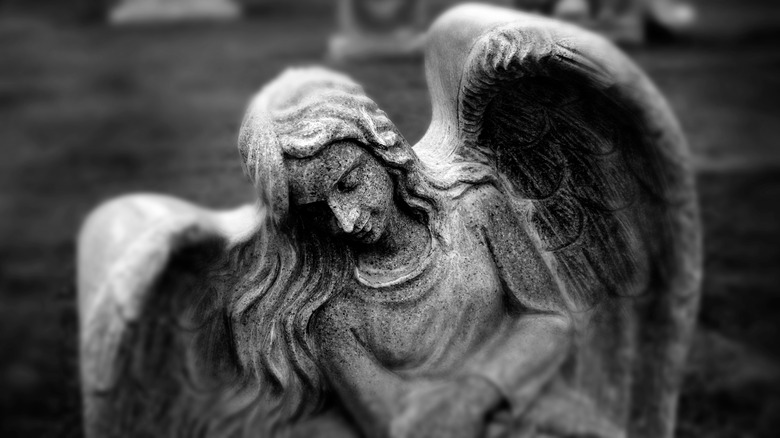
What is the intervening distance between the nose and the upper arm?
0.92ft

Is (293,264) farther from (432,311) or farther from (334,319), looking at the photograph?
(432,311)

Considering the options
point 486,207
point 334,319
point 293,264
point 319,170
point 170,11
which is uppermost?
point 319,170

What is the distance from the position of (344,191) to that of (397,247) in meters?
→ 0.19

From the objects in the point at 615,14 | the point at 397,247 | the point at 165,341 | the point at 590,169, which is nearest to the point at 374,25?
the point at 615,14

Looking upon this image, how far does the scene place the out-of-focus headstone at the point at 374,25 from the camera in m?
4.85

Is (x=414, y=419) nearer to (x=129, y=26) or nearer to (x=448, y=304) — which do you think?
(x=448, y=304)

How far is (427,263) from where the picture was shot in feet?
5.46

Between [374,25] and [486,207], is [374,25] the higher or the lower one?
the lower one

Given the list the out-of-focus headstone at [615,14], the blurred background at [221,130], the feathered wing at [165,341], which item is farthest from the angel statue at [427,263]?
the out-of-focus headstone at [615,14]

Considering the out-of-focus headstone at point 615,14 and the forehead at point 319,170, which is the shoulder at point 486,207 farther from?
the out-of-focus headstone at point 615,14

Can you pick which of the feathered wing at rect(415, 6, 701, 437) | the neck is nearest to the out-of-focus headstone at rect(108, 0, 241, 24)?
the feathered wing at rect(415, 6, 701, 437)

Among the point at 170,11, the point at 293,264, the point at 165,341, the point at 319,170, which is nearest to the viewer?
the point at 165,341

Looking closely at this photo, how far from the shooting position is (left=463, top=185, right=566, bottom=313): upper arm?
67.6 inches

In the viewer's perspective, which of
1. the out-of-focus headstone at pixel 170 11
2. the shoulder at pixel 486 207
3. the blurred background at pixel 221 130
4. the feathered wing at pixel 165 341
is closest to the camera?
the feathered wing at pixel 165 341
